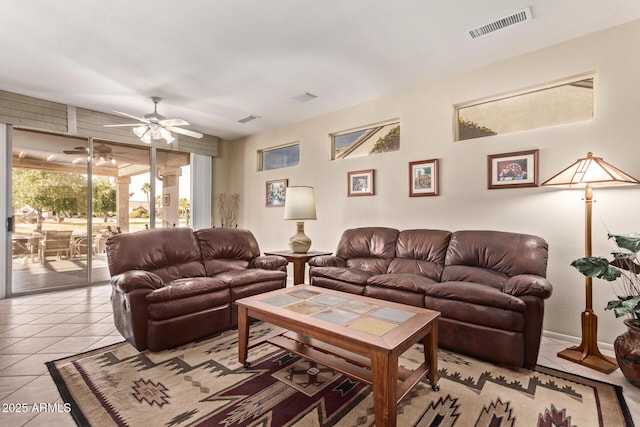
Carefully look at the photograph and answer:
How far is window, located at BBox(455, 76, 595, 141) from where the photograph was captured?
302cm

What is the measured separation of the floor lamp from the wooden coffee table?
1.36m

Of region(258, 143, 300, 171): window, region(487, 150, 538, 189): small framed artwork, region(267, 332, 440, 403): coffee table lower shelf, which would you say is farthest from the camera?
region(258, 143, 300, 171): window

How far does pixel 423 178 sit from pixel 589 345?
225 cm

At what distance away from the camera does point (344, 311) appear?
220cm

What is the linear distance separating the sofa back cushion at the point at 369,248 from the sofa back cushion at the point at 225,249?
1.20 m

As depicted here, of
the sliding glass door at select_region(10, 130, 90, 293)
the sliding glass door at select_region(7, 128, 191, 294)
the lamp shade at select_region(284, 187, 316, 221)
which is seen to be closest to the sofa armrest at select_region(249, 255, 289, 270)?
the lamp shade at select_region(284, 187, 316, 221)

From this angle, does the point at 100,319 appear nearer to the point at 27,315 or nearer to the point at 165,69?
the point at 27,315

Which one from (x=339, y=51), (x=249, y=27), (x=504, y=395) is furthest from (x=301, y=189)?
(x=504, y=395)

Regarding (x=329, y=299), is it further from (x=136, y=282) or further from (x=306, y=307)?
(x=136, y=282)

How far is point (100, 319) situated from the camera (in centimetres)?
345

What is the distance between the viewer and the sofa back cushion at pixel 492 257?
2.80 m

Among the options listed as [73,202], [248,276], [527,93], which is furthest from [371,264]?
[73,202]

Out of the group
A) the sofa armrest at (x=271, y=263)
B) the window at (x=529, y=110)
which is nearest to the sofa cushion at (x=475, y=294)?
the sofa armrest at (x=271, y=263)

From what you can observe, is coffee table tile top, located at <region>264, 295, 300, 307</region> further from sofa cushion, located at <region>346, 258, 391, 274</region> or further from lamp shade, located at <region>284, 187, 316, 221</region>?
lamp shade, located at <region>284, 187, 316, 221</region>
